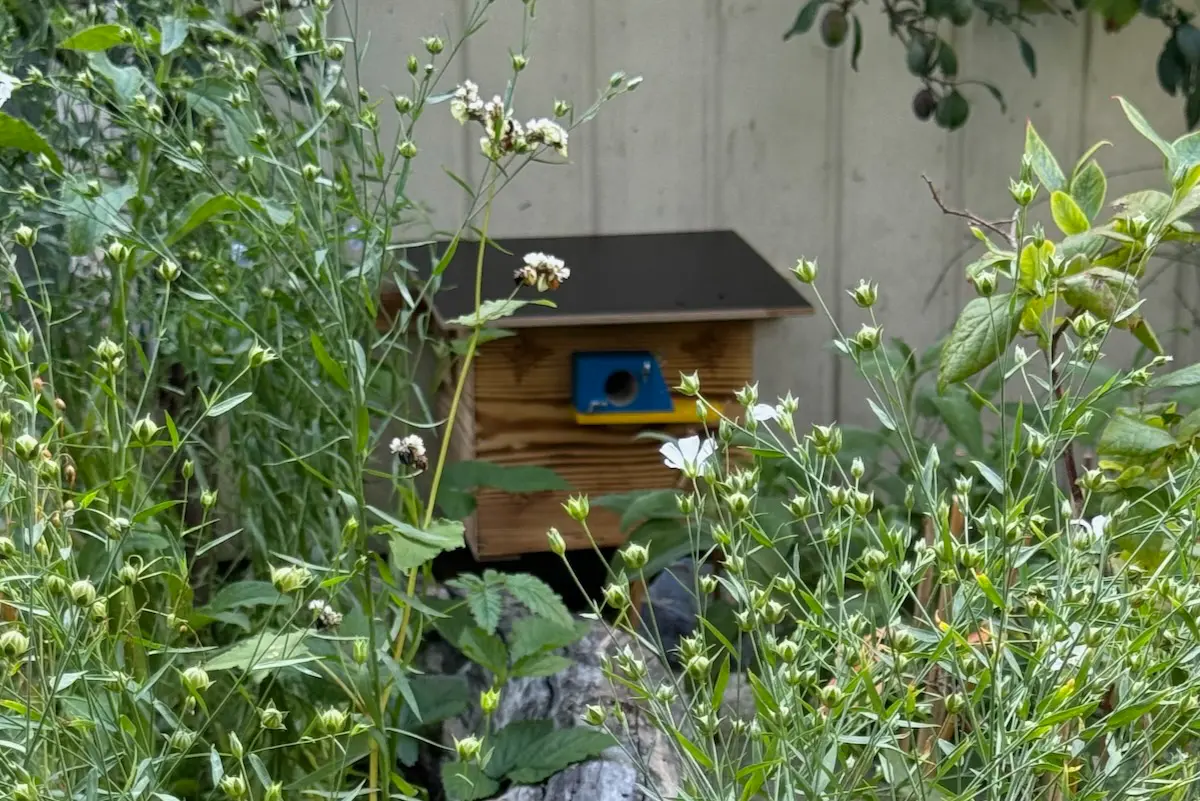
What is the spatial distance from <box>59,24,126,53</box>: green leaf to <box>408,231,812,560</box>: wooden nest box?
2.04ft

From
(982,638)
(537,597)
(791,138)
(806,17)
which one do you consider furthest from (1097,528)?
(791,138)

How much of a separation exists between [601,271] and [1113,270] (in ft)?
3.04

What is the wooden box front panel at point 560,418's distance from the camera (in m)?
1.45

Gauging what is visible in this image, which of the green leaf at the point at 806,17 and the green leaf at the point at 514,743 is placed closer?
the green leaf at the point at 514,743

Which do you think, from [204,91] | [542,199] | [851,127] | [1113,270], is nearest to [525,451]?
[542,199]

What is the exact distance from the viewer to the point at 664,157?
1.79m

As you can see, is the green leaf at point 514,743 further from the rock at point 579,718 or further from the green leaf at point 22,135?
the green leaf at point 22,135

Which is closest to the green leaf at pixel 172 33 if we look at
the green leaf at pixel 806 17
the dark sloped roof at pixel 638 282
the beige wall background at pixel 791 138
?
the dark sloped roof at pixel 638 282

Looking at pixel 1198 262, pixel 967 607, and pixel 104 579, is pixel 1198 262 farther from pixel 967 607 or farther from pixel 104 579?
pixel 104 579

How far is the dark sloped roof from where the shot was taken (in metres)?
1.40

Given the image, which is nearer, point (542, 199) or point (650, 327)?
point (650, 327)

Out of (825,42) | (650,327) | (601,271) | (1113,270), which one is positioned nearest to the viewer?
(1113,270)

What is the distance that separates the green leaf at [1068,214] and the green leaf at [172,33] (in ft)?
1.95

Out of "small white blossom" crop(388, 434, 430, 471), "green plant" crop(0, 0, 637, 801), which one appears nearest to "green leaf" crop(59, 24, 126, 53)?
"green plant" crop(0, 0, 637, 801)
